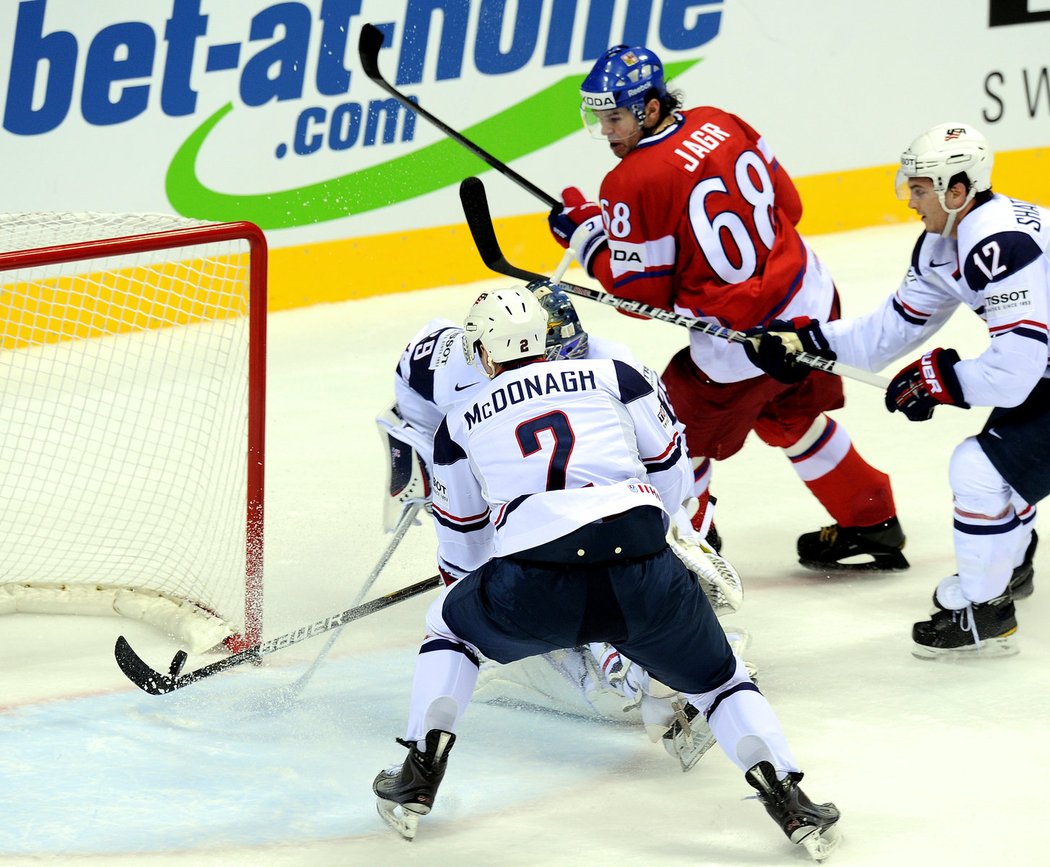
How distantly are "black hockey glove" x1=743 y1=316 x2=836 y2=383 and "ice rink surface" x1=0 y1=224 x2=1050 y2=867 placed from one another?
0.58 meters

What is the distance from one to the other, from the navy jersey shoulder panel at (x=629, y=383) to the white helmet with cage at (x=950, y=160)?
33.3 inches

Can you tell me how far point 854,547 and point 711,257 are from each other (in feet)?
2.77

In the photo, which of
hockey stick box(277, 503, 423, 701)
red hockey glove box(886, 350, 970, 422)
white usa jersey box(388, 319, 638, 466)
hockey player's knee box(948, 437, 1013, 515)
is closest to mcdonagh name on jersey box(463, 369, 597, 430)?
white usa jersey box(388, 319, 638, 466)

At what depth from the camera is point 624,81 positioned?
3.57 m

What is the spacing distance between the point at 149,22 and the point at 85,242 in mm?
2376

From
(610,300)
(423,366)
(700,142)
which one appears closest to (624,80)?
(700,142)

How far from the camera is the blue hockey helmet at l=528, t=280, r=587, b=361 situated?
9.64 feet

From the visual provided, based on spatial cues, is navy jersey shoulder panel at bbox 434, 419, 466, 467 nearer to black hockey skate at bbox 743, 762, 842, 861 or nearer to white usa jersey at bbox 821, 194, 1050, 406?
black hockey skate at bbox 743, 762, 842, 861

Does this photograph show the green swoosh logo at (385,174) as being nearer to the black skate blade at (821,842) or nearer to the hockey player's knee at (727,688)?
the hockey player's knee at (727,688)

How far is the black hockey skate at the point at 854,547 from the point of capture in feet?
12.9

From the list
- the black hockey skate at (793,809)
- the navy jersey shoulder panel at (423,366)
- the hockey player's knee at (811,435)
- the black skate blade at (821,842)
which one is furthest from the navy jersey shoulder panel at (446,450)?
the hockey player's knee at (811,435)

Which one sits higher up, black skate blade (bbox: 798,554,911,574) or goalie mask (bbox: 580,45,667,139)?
goalie mask (bbox: 580,45,667,139)

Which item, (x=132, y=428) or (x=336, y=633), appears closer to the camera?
(x=336, y=633)

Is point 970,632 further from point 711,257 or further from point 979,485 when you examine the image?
point 711,257
